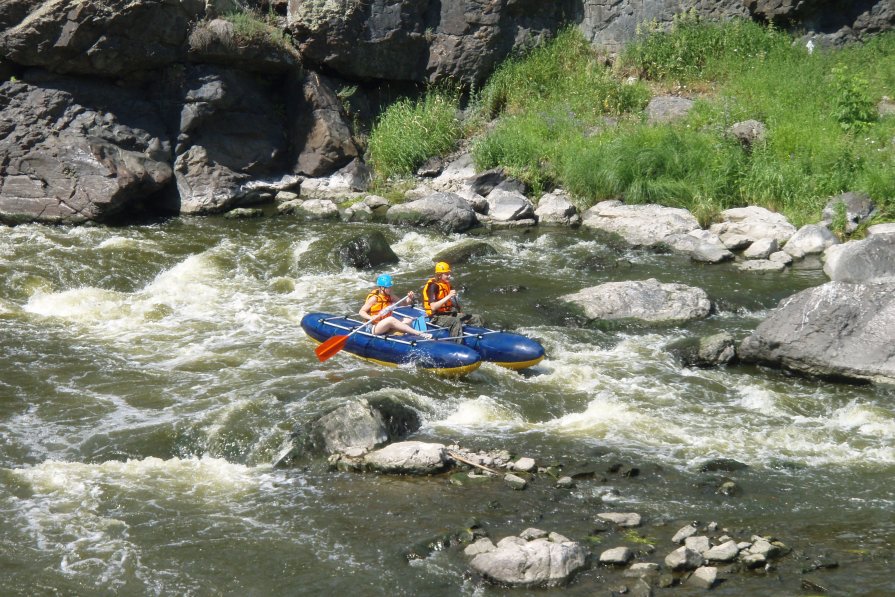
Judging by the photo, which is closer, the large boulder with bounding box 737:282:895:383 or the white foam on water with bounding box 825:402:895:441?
the white foam on water with bounding box 825:402:895:441

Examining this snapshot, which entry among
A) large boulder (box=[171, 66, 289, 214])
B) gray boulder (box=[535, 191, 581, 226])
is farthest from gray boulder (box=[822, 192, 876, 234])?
large boulder (box=[171, 66, 289, 214])

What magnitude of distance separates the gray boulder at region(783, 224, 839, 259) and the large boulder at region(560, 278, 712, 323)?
109 inches

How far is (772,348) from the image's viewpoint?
30.1ft

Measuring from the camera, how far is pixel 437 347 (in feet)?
29.6

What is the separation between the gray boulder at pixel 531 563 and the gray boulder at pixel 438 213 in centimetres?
950

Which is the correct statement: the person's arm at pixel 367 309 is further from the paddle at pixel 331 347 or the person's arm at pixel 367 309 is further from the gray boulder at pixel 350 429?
the gray boulder at pixel 350 429

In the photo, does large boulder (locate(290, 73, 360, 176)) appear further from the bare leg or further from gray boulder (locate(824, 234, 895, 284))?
gray boulder (locate(824, 234, 895, 284))

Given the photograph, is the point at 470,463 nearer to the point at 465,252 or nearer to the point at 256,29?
the point at 465,252

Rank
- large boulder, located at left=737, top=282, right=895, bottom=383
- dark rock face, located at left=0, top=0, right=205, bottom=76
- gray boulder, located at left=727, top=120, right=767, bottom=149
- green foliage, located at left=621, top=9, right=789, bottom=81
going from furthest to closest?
green foliage, located at left=621, top=9, right=789, bottom=81
gray boulder, located at left=727, top=120, right=767, bottom=149
dark rock face, located at left=0, top=0, right=205, bottom=76
large boulder, located at left=737, top=282, right=895, bottom=383

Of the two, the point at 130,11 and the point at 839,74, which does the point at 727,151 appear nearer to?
the point at 839,74

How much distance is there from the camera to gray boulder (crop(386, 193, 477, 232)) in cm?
1484

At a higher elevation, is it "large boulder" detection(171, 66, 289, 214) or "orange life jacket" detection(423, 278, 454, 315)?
"large boulder" detection(171, 66, 289, 214)

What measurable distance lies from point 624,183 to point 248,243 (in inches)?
237

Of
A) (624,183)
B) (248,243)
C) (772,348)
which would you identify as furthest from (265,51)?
(772,348)
